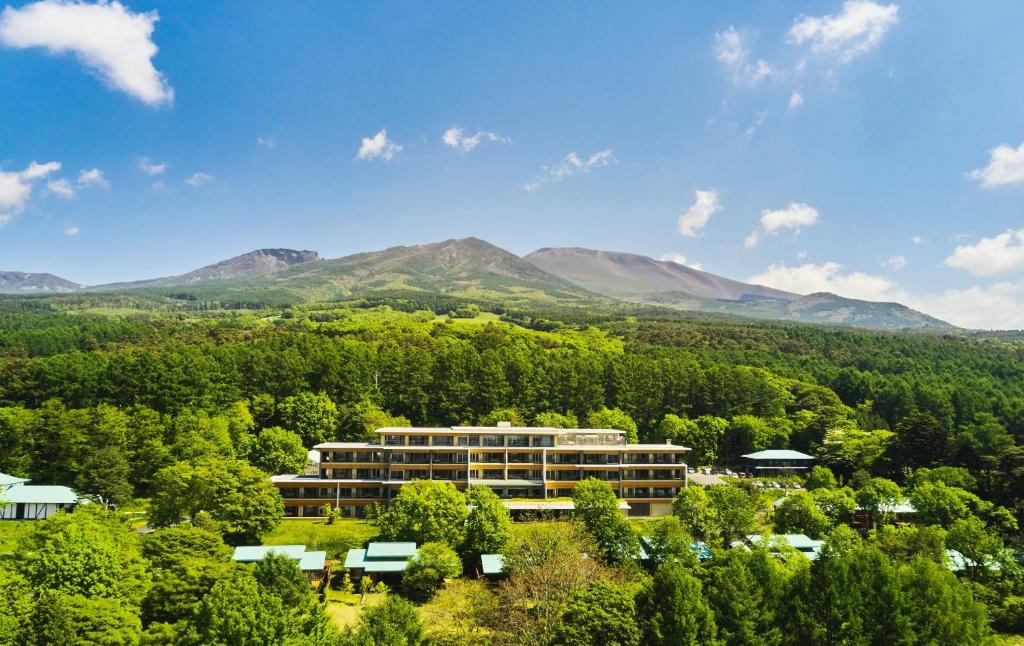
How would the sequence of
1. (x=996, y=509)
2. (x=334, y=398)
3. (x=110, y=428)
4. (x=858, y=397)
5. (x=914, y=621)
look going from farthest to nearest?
(x=858, y=397)
(x=334, y=398)
(x=110, y=428)
(x=996, y=509)
(x=914, y=621)

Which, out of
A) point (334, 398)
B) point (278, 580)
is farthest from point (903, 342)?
point (278, 580)

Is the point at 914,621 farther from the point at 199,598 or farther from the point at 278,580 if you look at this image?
the point at 199,598

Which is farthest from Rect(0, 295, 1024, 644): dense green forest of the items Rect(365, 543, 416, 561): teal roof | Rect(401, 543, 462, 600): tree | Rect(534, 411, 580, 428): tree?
Rect(401, 543, 462, 600): tree

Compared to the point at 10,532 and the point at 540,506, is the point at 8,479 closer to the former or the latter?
the point at 10,532

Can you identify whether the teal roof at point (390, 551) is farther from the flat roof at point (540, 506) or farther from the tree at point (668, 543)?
the tree at point (668, 543)

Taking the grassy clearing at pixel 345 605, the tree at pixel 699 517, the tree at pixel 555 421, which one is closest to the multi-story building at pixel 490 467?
the tree at pixel 699 517
